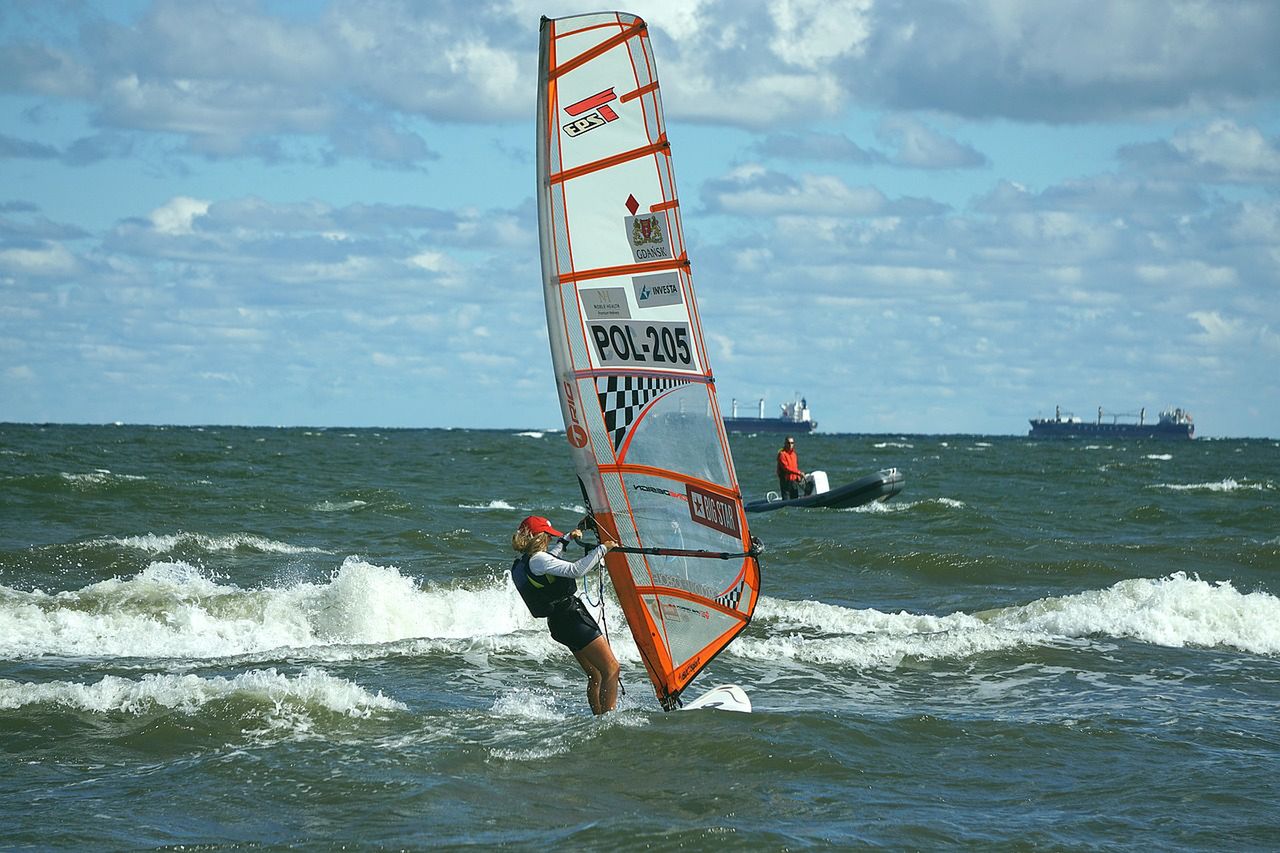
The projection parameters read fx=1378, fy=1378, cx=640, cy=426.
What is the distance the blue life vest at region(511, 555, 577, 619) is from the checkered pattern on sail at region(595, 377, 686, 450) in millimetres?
876

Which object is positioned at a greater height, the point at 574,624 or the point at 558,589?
the point at 558,589

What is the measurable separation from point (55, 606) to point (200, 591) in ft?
4.43

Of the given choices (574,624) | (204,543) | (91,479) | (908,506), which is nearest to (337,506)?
(91,479)

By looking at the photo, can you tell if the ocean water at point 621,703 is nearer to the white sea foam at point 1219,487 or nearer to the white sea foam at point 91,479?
the white sea foam at point 91,479

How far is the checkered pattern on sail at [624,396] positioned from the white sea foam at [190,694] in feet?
8.31

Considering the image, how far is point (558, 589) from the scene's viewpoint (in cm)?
778

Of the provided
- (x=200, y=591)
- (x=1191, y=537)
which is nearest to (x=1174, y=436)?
(x=1191, y=537)

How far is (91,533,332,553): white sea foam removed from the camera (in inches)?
666

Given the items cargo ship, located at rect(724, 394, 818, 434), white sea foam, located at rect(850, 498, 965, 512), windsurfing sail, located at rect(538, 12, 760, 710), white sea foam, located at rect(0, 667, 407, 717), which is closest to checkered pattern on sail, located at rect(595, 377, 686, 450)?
windsurfing sail, located at rect(538, 12, 760, 710)

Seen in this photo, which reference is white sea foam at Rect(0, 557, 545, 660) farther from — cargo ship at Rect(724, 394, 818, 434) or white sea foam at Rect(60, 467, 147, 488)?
cargo ship at Rect(724, 394, 818, 434)

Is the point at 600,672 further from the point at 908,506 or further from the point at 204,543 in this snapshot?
the point at 908,506

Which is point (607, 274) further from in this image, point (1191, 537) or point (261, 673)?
point (1191, 537)

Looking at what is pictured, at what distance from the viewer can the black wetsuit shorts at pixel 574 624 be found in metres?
7.86

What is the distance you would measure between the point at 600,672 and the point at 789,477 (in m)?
3.01
